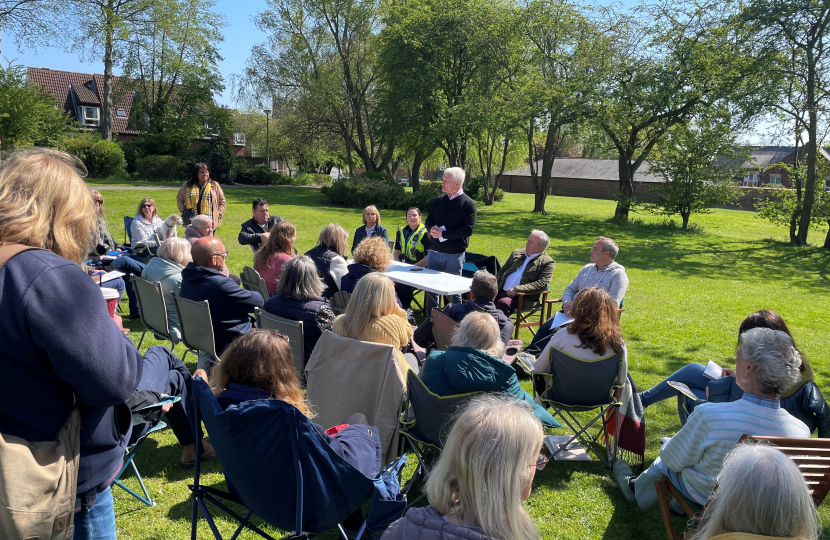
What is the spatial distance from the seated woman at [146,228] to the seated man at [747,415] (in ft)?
23.3

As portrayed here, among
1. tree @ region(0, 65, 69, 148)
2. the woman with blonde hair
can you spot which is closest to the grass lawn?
the woman with blonde hair

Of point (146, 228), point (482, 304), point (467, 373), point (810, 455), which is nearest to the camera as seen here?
point (810, 455)

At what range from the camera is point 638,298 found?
9867 millimetres

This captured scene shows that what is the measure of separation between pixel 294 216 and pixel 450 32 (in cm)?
1436

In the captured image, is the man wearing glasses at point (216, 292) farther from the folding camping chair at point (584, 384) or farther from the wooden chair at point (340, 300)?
the folding camping chair at point (584, 384)

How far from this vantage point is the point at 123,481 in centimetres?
346

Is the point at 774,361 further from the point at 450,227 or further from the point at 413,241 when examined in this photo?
the point at 413,241

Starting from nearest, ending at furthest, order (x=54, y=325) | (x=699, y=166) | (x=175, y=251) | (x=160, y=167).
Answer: (x=54, y=325) < (x=175, y=251) < (x=699, y=166) < (x=160, y=167)

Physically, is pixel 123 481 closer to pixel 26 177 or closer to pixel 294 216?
pixel 26 177

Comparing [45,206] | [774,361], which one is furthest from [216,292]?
[774,361]

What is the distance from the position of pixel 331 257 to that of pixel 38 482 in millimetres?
4468

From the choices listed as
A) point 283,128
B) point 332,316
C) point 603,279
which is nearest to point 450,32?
point 283,128

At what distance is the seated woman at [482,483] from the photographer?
1557 mm

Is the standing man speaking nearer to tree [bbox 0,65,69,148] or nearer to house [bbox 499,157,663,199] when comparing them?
tree [bbox 0,65,69,148]
